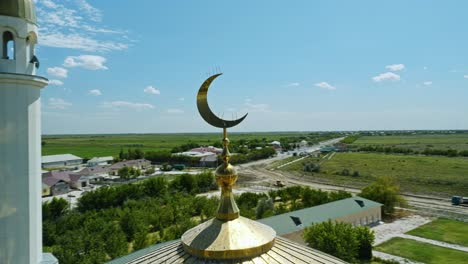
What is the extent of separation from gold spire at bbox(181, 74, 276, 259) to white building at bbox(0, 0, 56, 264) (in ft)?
18.3

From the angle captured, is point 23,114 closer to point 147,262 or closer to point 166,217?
point 147,262

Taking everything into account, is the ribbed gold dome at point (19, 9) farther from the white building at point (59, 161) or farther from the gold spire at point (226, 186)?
the white building at point (59, 161)

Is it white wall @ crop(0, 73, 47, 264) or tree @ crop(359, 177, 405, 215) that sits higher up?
white wall @ crop(0, 73, 47, 264)

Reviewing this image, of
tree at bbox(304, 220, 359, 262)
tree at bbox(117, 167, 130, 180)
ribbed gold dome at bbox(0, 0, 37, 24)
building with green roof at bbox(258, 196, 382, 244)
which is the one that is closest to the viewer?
ribbed gold dome at bbox(0, 0, 37, 24)

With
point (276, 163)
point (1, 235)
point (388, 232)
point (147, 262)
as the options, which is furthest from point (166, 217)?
point (276, 163)

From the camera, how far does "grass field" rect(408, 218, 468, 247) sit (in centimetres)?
3241

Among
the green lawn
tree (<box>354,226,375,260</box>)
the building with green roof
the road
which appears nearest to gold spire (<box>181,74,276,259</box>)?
the building with green roof

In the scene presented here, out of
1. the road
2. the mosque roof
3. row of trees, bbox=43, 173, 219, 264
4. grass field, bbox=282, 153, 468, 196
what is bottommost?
the road

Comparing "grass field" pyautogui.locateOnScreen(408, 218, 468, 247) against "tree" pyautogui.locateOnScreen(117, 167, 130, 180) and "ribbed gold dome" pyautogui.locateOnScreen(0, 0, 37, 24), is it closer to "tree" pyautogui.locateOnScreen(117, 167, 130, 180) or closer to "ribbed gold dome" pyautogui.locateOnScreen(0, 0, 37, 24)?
"ribbed gold dome" pyautogui.locateOnScreen(0, 0, 37, 24)

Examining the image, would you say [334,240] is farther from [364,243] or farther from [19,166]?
[19,166]

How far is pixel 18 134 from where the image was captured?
29.3ft

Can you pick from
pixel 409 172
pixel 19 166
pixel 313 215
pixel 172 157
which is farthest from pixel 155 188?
pixel 409 172

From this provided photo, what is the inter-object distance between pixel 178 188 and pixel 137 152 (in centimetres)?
5121

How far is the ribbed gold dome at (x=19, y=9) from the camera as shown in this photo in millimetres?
8961
